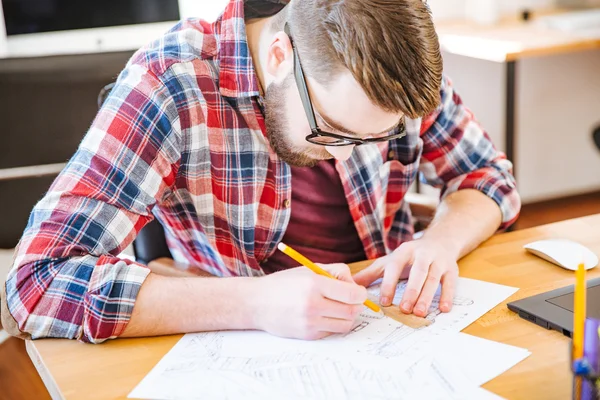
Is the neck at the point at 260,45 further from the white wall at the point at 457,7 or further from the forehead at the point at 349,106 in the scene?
the white wall at the point at 457,7

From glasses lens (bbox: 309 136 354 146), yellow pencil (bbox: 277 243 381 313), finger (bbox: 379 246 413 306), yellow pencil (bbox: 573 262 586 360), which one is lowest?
finger (bbox: 379 246 413 306)

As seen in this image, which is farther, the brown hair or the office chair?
the office chair

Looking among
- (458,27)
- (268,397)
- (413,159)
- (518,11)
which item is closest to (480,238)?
(413,159)

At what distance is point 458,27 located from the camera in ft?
10.4

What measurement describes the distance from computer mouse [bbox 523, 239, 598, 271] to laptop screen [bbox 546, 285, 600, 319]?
0.10m

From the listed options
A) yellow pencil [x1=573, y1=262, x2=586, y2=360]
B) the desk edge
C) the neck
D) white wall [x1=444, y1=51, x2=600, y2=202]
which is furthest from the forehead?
white wall [x1=444, y1=51, x2=600, y2=202]

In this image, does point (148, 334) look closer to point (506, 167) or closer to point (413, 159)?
point (413, 159)

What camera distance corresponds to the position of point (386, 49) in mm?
985

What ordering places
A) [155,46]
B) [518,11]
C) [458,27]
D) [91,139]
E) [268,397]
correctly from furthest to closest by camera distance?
[518,11] → [458,27] → [155,46] → [91,139] → [268,397]

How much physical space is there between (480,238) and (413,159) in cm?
28

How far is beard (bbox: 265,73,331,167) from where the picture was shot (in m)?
1.20

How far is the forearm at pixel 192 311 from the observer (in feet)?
3.33

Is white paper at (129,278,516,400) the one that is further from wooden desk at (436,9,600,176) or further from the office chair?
wooden desk at (436,9,600,176)

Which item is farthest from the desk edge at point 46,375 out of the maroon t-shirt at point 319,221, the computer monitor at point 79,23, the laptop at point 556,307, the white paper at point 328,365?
the computer monitor at point 79,23
